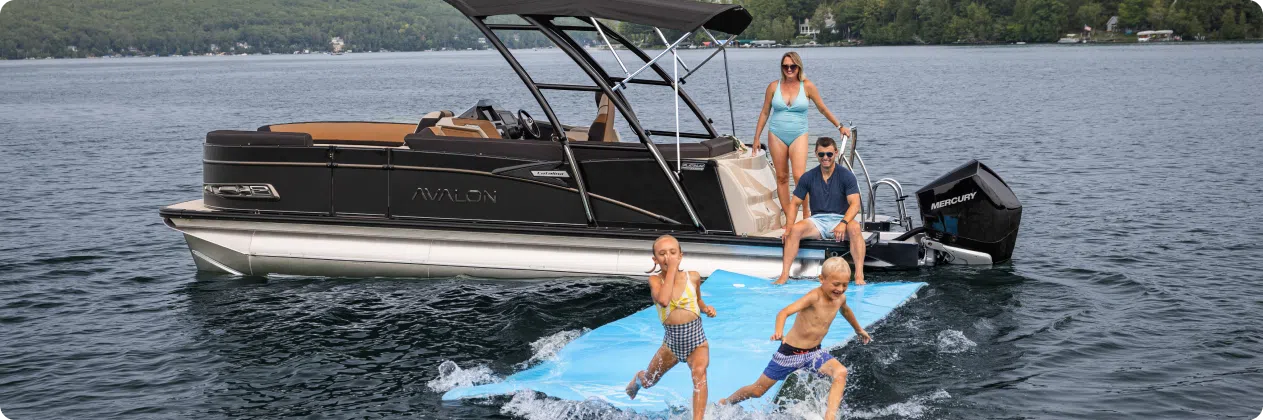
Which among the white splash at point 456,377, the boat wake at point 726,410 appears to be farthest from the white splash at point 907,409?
the white splash at point 456,377

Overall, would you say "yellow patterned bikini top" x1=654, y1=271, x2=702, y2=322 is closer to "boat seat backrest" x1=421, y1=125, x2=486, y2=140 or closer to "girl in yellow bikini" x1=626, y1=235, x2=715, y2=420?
"girl in yellow bikini" x1=626, y1=235, x2=715, y2=420

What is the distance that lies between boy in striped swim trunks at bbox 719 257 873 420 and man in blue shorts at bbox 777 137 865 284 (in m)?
2.80

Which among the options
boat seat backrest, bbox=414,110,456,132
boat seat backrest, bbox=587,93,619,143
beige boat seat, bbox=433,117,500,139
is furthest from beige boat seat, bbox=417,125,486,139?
boat seat backrest, bbox=587,93,619,143

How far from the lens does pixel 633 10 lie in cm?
977

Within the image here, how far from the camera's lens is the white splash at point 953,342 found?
8.89 metres

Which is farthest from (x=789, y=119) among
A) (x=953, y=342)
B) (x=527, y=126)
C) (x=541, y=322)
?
(x=541, y=322)

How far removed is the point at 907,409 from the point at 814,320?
149cm

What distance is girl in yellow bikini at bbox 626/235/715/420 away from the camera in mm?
6281

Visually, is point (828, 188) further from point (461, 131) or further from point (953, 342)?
point (461, 131)

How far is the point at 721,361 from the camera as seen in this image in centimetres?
793

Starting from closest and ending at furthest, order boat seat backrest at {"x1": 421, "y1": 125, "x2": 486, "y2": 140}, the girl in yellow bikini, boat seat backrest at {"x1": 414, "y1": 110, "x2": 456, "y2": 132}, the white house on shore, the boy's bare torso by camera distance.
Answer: the girl in yellow bikini → the boy's bare torso → boat seat backrest at {"x1": 421, "y1": 125, "x2": 486, "y2": 140} → boat seat backrest at {"x1": 414, "y1": 110, "x2": 456, "y2": 132} → the white house on shore

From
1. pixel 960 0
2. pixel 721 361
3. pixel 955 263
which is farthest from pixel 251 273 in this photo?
pixel 960 0

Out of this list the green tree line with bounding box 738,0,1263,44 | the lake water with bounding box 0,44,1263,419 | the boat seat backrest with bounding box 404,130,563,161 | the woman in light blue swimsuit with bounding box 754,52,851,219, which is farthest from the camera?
the green tree line with bounding box 738,0,1263,44

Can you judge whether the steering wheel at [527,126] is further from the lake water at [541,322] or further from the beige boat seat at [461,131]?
the lake water at [541,322]
